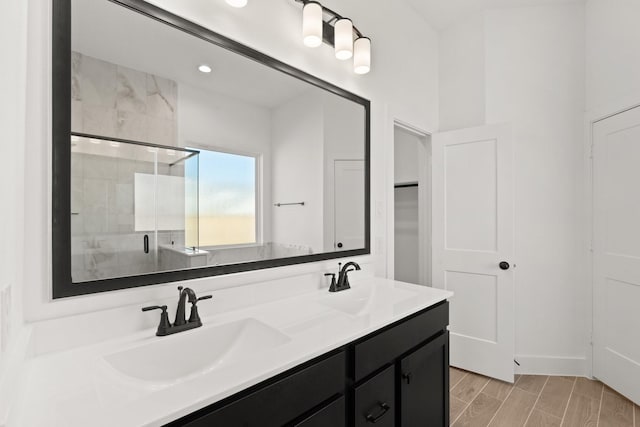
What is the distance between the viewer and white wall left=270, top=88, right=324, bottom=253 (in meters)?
1.59

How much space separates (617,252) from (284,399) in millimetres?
2603

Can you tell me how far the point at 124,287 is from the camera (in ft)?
3.51

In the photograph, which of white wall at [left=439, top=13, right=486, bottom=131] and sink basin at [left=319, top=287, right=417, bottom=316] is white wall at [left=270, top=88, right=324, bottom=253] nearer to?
sink basin at [left=319, top=287, right=417, bottom=316]

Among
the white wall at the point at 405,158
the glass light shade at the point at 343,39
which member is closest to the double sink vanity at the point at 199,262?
the glass light shade at the point at 343,39

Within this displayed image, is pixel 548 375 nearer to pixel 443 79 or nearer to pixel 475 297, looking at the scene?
pixel 475 297

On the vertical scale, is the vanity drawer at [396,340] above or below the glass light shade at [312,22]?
below

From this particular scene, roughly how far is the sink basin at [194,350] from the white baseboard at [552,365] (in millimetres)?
2407

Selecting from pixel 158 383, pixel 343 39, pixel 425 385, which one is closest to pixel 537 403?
pixel 425 385

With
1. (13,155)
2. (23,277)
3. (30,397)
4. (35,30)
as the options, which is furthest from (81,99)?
(30,397)

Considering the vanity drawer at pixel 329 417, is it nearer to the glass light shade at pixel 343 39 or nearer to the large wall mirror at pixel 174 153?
the large wall mirror at pixel 174 153

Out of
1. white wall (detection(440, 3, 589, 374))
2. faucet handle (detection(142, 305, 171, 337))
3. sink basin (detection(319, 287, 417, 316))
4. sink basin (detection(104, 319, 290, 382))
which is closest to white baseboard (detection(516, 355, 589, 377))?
white wall (detection(440, 3, 589, 374))

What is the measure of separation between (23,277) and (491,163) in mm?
2722

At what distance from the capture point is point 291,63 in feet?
5.37

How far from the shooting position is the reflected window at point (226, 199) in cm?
133
